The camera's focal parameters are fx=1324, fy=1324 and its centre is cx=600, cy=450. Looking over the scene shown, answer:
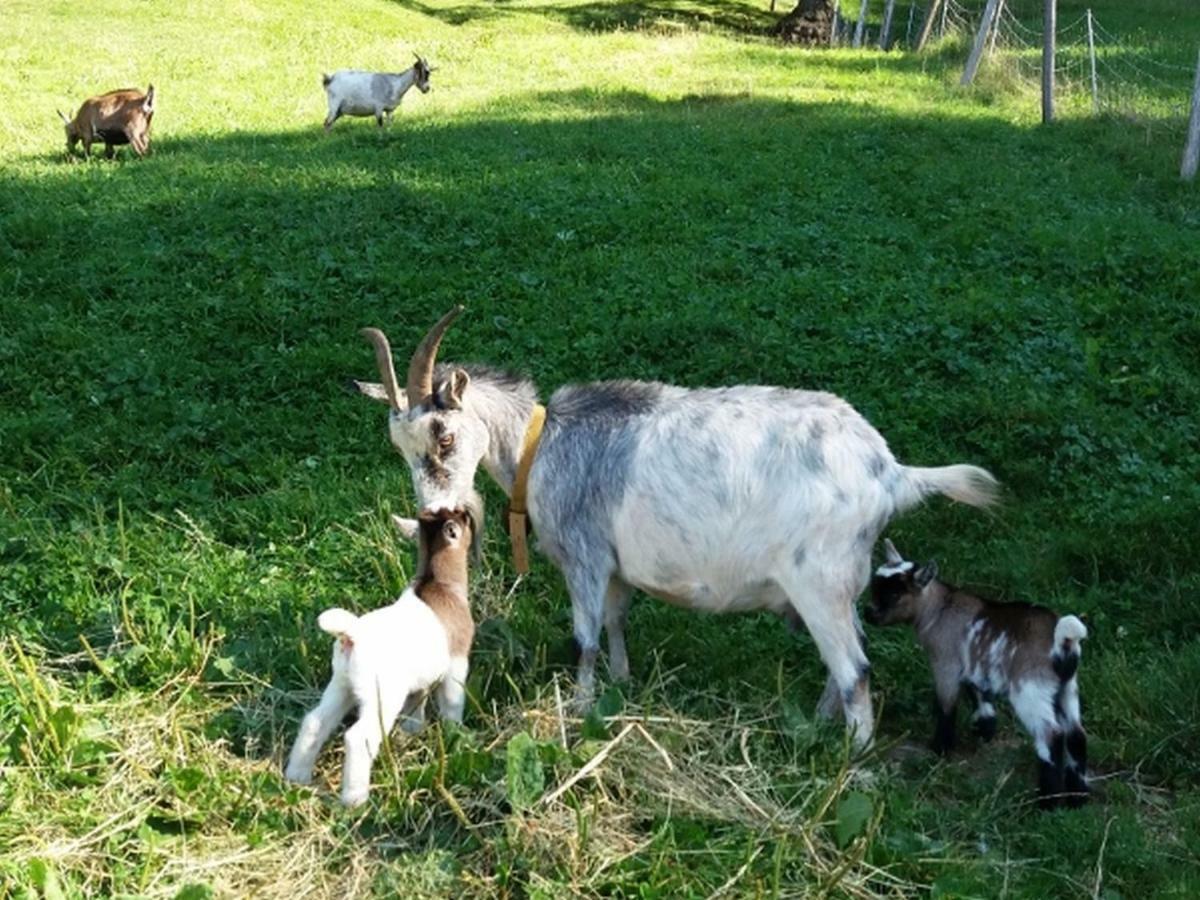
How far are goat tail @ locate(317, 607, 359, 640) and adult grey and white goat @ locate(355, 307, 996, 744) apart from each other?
87cm

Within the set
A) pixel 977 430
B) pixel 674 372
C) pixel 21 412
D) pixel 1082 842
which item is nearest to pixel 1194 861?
pixel 1082 842

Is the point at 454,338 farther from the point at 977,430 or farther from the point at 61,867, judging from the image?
the point at 61,867

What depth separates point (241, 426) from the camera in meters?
7.43

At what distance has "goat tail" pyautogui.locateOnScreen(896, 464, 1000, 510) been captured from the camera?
5.02 meters

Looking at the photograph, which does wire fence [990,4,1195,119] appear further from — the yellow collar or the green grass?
the yellow collar

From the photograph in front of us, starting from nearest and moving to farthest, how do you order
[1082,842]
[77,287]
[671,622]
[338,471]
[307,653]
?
[1082,842] < [307,653] < [671,622] < [338,471] < [77,287]

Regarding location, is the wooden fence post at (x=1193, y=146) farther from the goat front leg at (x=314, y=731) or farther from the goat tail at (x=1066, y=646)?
the goat front leg at (x=314, y=731)

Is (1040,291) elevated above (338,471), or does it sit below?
above

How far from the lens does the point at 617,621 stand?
5559 millimetres

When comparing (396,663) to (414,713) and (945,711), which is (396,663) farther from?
(945,711)

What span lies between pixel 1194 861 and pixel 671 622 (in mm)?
2323

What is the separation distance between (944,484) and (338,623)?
233cm

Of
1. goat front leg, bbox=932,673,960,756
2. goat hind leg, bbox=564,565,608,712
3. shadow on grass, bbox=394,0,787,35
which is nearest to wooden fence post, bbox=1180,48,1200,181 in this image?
goat front leg, bbox=932,673,960,756

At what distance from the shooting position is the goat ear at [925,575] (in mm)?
5320
